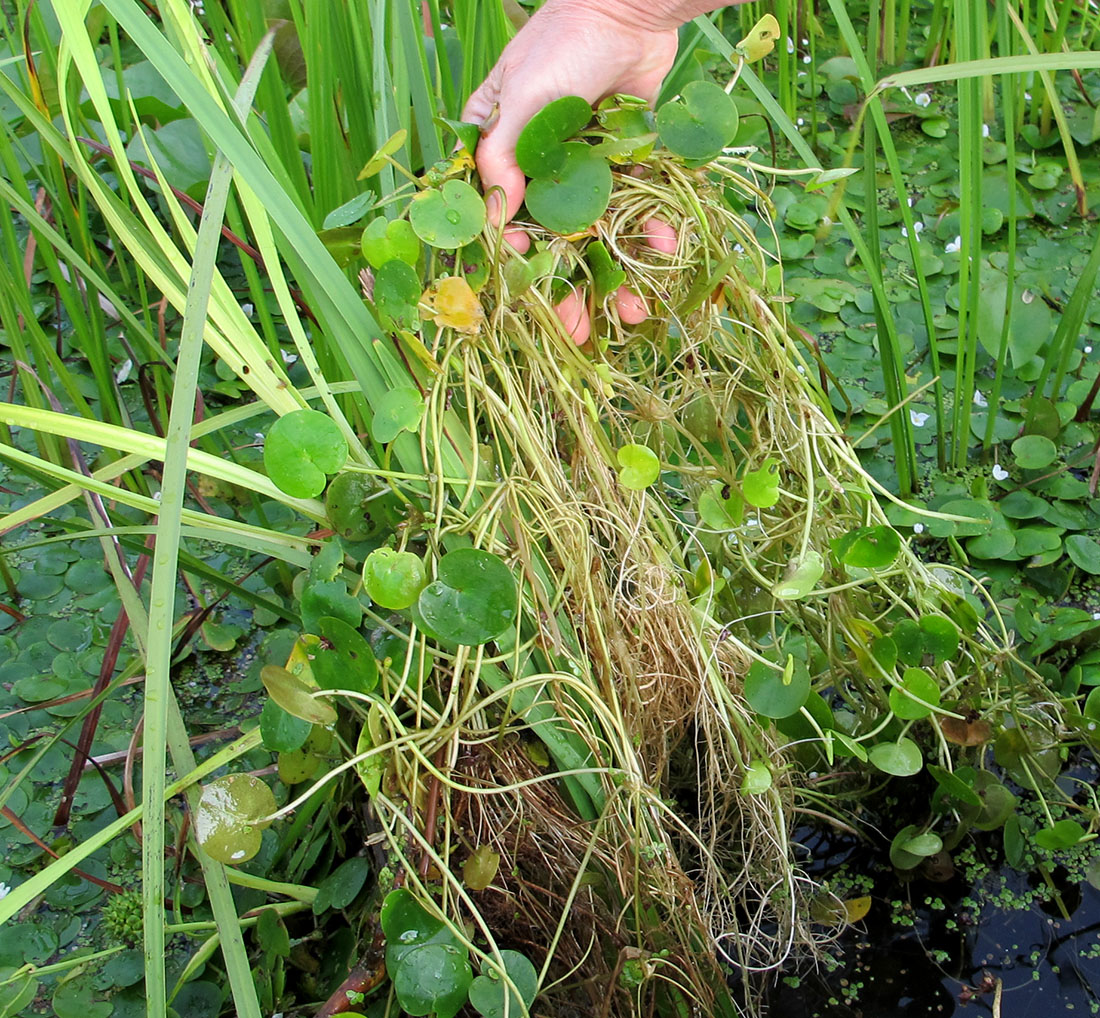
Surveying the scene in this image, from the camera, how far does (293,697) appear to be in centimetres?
70

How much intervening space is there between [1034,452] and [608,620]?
92 cm

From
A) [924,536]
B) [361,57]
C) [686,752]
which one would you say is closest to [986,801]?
[686,752]

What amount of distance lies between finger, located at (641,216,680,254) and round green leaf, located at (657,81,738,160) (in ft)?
0.46

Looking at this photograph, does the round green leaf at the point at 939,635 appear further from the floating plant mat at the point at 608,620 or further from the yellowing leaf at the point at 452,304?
the yellowing leaf at the point at 452,304

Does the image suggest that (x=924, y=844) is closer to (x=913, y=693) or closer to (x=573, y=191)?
(x=913, y=693)

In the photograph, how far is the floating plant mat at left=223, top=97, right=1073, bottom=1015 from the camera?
2.44 ft

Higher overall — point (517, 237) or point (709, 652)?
point (517, 237)

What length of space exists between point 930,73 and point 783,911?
81 centimetres

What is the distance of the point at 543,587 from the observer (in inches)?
32.1

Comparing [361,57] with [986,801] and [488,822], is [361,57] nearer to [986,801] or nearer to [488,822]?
[488,822]

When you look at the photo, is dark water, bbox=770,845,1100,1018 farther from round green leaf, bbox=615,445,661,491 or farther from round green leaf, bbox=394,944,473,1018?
round green leaf, bbox=615,445,661,491

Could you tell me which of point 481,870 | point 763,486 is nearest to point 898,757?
point 763,486

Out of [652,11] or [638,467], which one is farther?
[652,11]

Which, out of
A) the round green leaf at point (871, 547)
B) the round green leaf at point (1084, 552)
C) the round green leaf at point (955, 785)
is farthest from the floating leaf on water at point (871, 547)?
the round green leaf at point (1084, 552)
